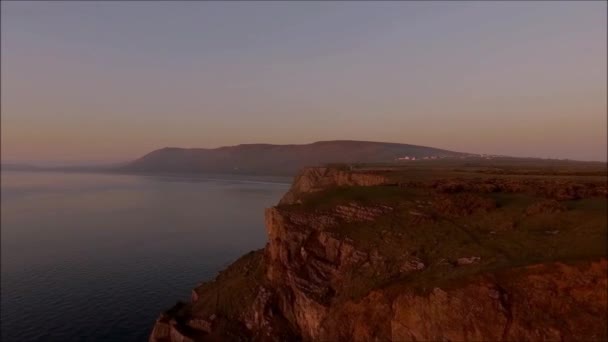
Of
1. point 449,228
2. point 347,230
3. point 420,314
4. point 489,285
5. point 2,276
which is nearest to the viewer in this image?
point 489,285

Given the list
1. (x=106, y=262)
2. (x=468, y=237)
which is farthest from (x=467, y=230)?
(x=106, y=262)

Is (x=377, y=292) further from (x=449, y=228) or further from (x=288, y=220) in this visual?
(x=288, y=220)

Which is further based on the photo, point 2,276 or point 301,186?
point 301,186

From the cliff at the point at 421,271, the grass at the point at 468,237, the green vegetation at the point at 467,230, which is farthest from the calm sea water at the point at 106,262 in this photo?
the grass at the point at 468,237

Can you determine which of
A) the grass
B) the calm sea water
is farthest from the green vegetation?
the calm sea water

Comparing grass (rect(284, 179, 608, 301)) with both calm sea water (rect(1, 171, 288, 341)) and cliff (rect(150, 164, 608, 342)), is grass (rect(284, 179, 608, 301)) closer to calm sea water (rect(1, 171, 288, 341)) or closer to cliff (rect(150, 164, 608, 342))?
cliff (rect(150, 164, 608, 342))

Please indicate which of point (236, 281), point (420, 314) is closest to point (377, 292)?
point (420, 314)

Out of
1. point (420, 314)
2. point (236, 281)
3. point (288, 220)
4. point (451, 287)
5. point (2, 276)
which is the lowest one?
point (2, 276)

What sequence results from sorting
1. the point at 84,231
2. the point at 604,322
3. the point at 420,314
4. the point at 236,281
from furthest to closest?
1. the point at 84,231
2. the point at 236,281
3. the point at 420,314
4. the point at 604,322
